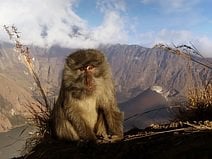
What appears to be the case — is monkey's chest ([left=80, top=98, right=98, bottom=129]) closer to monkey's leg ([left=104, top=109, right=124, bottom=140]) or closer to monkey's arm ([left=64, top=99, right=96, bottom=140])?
monkey's arm ([left=64, top=99, right=96, bottom=140])

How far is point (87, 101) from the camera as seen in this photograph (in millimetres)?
6336

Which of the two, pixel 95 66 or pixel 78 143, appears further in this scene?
pixel 95 66

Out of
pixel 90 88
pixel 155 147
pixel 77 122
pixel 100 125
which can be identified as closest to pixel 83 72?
pixel 90 88

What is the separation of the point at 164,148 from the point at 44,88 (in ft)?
17.3

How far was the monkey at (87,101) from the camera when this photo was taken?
6242mm

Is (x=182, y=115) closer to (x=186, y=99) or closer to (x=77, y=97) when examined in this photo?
(x=186, y=99)

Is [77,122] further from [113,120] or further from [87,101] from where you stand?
[113,120]

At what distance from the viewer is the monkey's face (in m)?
6.25

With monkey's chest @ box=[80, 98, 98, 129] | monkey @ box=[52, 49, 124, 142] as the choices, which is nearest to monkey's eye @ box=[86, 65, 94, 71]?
monkey @ box=[52, 49, 124, 142]

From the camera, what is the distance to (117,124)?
20.8 feet

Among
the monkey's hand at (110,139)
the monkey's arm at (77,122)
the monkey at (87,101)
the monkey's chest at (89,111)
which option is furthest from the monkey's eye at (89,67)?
the monkey's hand at (110,139)

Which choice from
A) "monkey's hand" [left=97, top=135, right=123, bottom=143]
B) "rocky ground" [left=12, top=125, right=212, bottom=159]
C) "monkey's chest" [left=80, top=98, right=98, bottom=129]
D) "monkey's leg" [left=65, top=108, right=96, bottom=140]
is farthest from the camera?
"monkey's chest" [left=80, top=98, right=98, bottom=129]

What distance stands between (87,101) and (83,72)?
1.37ft

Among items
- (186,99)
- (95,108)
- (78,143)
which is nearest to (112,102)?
(95,108)
